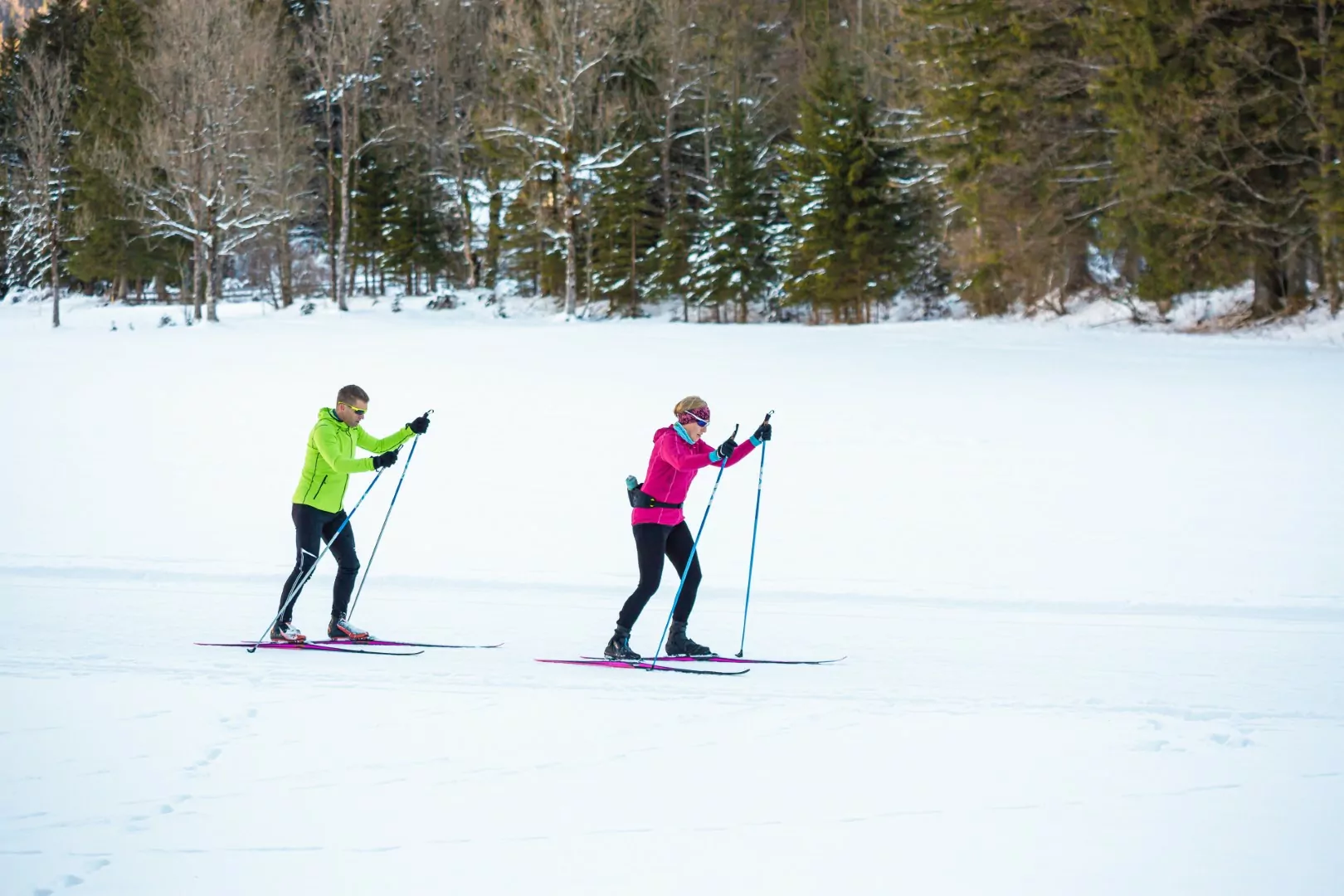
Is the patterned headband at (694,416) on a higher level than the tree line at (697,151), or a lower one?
lower

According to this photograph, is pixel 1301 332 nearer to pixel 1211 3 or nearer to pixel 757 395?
pixel 1211 3

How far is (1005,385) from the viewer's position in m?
16.8

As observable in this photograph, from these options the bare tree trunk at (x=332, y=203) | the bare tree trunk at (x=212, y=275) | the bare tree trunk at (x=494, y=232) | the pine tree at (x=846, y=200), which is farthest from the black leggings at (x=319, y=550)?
the bare tree trunk at (x=494, y=232)

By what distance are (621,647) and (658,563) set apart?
0.59 meters

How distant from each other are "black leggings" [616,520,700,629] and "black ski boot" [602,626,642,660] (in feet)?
0.15

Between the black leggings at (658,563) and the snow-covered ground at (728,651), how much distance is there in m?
0.45

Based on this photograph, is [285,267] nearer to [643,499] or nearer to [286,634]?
[286,634]

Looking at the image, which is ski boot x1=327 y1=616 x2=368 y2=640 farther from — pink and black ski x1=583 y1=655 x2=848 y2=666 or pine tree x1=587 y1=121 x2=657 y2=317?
pine tree x1=587 y1=121 x2=657 y2=317

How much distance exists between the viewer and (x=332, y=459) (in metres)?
6.98

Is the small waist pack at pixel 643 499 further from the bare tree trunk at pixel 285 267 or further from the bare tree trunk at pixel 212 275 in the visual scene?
the bare tree trunk at pixel 285 267

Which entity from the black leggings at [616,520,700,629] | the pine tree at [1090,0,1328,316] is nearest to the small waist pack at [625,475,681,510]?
the black leggings at [616,520,700,629]

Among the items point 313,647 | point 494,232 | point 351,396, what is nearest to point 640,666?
point 313,647

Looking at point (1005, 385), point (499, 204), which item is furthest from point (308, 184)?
point (1005, 385)

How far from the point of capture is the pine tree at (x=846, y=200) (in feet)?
98.3
